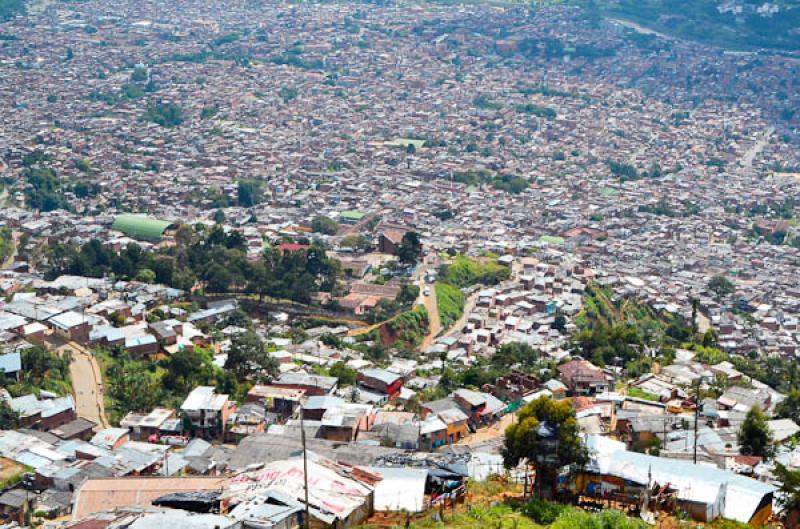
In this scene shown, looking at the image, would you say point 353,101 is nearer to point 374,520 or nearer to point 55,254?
point 55,254

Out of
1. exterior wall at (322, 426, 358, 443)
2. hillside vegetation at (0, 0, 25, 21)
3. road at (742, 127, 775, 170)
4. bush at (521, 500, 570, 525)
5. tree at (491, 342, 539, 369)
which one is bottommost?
road at (742, 127, 775, 170)

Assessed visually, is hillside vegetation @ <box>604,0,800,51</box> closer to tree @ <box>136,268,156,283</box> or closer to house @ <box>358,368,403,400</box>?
tree @ <box>136,268,156,283</box>

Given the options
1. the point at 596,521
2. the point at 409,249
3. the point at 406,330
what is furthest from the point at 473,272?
the point at 596,521

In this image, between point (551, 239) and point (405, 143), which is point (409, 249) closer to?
point (551, 239)

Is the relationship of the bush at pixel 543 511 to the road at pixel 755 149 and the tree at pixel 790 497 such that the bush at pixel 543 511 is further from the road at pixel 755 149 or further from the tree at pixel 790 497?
the road at pixel 755 149

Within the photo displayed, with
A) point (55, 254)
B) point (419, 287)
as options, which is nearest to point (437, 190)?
point (419, 287)

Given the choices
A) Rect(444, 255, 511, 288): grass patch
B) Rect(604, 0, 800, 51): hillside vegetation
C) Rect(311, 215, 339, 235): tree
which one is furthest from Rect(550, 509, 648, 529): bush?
Rect(604, 0, 800, 51): hillside vegetation
